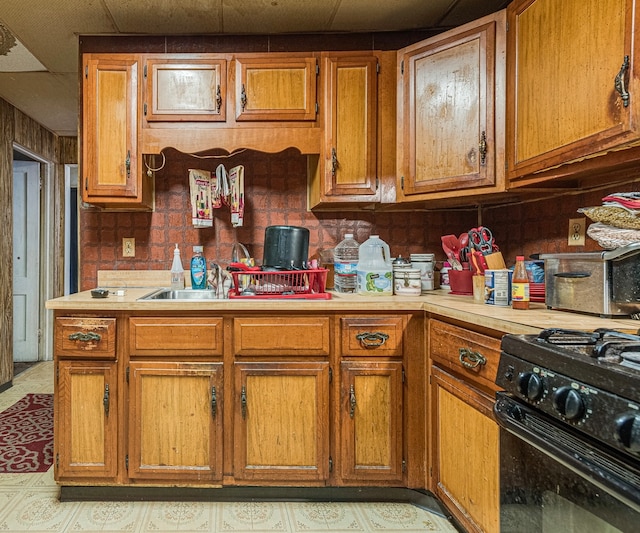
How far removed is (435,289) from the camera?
2357 mm

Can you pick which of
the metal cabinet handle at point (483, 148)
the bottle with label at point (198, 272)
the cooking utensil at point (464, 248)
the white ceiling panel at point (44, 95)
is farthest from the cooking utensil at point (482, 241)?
the white ceiling panel at point (44, 95)

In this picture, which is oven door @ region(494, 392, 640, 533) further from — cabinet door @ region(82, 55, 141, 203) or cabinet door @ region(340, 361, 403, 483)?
cabinet door @ region(82, 55, 141, 203)

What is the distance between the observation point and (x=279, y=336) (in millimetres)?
1760

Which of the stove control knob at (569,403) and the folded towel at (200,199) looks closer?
the stove control knob at (569,403)

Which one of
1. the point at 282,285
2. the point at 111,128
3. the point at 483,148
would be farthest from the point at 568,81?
the point at 111,128

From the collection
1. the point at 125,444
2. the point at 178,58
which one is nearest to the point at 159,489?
the point at 125,444

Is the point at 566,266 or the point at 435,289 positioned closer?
the point at 566,266

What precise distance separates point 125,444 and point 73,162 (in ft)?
12.0

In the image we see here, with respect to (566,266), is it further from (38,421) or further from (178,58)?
(38,421)

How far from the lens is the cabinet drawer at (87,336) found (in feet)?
5.69

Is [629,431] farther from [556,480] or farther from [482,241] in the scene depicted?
[482,241]

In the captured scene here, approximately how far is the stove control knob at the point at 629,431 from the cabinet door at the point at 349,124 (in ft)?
5.25

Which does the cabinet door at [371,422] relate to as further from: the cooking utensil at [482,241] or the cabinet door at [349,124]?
the cabinet door at [349,124]

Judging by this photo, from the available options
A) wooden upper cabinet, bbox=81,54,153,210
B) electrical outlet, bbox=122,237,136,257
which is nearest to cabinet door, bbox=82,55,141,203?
wooden upper cabinet, bbox=81,54,153,210
